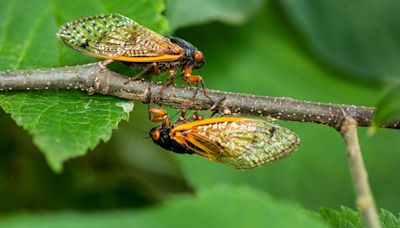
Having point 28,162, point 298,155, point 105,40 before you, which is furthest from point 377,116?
point 28,162

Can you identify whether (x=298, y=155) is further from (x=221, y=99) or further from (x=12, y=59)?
Answer: (x=12, y=59)

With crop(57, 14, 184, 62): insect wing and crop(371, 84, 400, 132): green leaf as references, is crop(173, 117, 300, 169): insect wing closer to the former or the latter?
crop(57, 14, 184, 62): insect wing

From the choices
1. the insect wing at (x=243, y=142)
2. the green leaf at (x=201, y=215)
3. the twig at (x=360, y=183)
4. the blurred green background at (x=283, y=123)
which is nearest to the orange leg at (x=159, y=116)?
the insect wing at (x=243, y=142)

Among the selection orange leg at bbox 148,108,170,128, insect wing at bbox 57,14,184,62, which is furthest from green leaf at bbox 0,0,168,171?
orange leg at bbox 148,108,170,128

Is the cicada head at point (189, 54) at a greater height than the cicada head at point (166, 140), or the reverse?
the cicada head at point (189, 54)

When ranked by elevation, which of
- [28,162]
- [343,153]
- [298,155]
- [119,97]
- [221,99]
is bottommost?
[28,162]

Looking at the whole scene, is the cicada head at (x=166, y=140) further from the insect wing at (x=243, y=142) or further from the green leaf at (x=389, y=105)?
the green leaf at (x=389, y=105)
